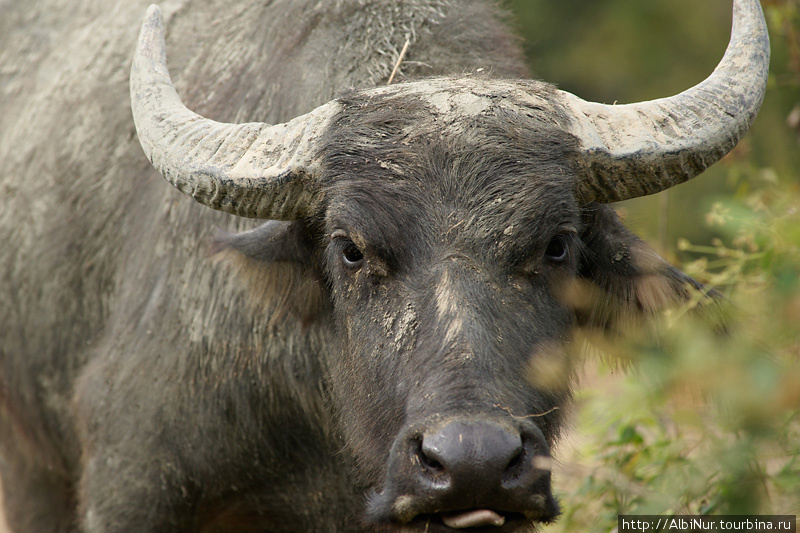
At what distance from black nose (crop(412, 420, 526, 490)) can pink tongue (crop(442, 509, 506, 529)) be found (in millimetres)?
96

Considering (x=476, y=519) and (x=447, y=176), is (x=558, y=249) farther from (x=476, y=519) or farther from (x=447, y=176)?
(x=476, y=519)

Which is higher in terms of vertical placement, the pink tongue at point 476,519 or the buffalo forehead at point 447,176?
the buffalo forehead at point 447,176

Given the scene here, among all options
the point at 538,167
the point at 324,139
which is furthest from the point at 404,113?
the point at 538,167

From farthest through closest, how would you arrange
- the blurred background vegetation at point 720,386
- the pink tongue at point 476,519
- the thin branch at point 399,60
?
the thin branch at point 399,60, the pink tongue at point 476,519, the blurred background vegetation at point 720,386

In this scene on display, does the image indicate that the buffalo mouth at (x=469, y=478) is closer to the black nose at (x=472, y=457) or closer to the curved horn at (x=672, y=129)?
the black nose at (x=472, y=457)

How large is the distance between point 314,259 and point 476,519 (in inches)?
61.0

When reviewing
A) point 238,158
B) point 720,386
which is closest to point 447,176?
point 238,158

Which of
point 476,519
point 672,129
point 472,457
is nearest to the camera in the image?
point 472,457

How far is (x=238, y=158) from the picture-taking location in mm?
3857

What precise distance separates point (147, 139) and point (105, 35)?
235cm

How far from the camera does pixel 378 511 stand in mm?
3377

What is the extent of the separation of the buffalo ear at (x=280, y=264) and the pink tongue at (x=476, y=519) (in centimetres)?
142

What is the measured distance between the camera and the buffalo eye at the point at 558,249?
3771mm

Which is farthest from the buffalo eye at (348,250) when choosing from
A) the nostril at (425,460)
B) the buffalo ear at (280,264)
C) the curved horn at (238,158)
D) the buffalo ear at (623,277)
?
the buffalo ear at (623,277)
